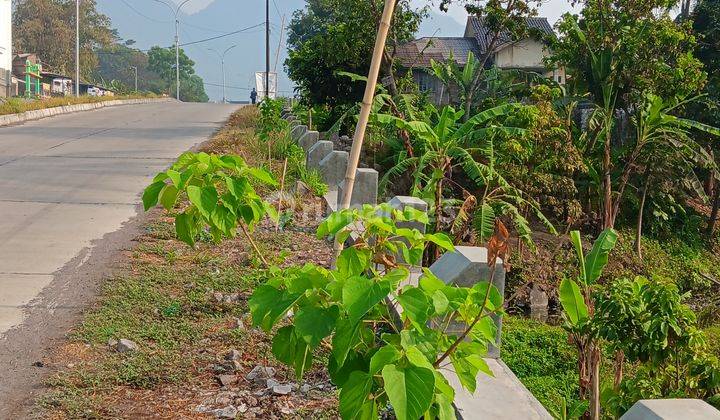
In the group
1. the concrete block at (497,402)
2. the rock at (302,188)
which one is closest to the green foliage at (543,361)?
the concrete block at (497,402)

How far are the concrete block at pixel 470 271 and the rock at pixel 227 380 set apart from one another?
1144mm

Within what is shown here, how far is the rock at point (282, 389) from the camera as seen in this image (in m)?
3.81

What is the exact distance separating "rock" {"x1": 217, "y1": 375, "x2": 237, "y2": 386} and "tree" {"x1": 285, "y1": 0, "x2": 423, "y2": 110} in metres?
9.17

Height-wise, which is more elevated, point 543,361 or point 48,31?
point 48,31

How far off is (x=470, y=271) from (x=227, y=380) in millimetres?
1355

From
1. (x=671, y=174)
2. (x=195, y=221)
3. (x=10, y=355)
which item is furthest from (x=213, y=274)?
(x=671, y=174)

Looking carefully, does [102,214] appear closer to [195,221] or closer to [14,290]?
[14,290]

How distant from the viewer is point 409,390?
2049mm

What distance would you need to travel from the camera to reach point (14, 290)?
18.1 ft

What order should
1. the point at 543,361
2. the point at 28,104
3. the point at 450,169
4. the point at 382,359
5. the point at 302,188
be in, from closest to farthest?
the point at 382,359 → the point at 543,361 → the point at 450,169 → the point at 302,188 → the point at 28,104

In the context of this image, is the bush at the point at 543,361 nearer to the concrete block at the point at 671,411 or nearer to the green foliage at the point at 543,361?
the green foliage at the point at 543,361

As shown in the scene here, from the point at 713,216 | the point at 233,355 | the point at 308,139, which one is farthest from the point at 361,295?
the point at 713,216

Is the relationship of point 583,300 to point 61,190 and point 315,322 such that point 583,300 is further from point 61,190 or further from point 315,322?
point 61,190

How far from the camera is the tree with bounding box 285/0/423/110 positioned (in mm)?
13852
